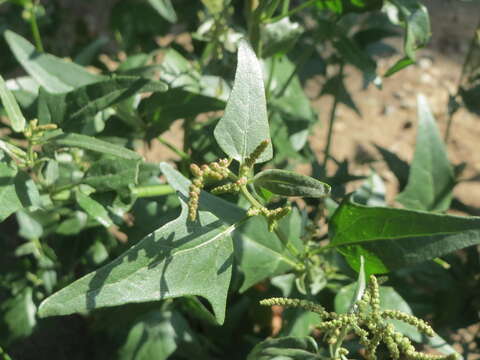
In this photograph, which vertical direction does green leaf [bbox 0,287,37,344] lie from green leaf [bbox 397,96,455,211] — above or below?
below

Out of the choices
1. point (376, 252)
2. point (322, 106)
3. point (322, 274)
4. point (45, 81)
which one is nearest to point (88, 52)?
point (45, 81)

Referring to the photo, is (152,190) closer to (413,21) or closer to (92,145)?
(92,145)

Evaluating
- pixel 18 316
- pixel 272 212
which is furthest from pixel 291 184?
pixel 18 316

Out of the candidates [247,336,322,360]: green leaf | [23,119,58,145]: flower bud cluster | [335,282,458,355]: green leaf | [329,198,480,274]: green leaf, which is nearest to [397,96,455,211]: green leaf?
[335,282,458,355]: green leaf

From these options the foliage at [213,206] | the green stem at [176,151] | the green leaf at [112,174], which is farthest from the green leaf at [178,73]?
the green leaf at [112,174]

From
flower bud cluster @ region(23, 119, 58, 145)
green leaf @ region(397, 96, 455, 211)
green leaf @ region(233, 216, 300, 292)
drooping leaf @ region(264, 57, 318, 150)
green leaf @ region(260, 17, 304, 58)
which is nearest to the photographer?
flower bud cluster @ region(23, 119, 58, 145)

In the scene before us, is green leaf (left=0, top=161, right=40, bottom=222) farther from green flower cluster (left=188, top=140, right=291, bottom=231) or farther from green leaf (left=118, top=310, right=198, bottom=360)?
green leaf (left=118, top=310, right=198, bottom=360)

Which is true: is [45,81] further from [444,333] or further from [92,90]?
[444,333]
